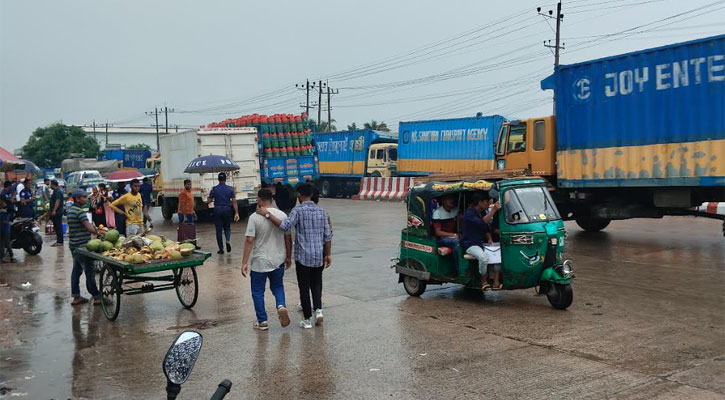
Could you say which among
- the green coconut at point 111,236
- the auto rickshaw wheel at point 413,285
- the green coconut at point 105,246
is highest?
the green coconut at point 111,236

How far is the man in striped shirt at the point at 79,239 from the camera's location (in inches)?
357

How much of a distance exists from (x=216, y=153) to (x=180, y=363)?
61.9 ft

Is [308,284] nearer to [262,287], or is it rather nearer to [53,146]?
[262,287]

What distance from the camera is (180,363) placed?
2701mm

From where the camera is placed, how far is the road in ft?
17.8

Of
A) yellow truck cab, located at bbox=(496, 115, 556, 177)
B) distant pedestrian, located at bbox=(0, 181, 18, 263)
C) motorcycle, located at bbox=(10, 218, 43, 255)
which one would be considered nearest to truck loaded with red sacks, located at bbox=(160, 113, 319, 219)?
motorcycle, located at bbox=(10, 218, 43, 255)

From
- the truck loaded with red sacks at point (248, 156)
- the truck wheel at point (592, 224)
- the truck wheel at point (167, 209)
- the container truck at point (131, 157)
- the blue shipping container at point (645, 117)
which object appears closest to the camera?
the blue shipping container at point (645, 117)

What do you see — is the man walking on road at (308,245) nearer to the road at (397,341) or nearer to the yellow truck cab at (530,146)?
the road at (397,341)

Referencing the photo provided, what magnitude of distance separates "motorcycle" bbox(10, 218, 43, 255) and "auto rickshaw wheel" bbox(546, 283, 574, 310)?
12.1 meters

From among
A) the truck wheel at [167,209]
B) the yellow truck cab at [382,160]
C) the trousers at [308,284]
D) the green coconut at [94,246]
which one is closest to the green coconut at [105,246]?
the green coconut at [94,246]

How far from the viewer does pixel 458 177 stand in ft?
29.3

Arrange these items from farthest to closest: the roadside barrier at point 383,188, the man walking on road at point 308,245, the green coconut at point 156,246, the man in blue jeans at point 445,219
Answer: the roadside barrier at point 383,188
the man in blue jeans at point 445,219
the green coconut at point 156,246
the man walking on road at point 308,245

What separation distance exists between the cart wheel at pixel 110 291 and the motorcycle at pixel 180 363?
223 inches

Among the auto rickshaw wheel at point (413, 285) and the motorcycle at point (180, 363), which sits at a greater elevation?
the motorcycle at point (180, 363)
